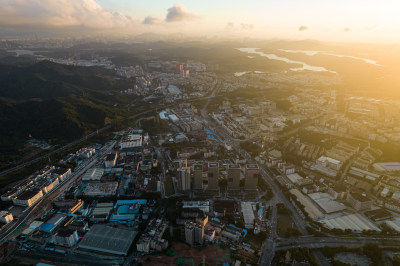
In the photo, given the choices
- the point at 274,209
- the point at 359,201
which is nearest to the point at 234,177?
the point at 274,209

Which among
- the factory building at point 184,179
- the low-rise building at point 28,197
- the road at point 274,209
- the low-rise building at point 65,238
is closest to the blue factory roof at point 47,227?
the low-rise building at point 65,238

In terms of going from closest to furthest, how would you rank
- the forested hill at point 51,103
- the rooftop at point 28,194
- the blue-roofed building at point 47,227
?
1. the blue-roofed building at point 47,227
2. the rooftop at point 28,194
3. the forested hill at point 51,103

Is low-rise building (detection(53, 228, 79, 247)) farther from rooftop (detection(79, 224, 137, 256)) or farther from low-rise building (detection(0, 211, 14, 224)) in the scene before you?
low-rise building (detection(0, 211, 14, 224))

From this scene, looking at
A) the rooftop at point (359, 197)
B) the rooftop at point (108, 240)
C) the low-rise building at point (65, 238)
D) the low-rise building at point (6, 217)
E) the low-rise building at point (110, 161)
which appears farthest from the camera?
the low-rise building at point (110, 161)

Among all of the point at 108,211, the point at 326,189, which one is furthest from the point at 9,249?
the point at 326,189

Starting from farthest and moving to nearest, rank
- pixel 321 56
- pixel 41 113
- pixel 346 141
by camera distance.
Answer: pixel 321 56
pixel 41 113
pixel 346 141

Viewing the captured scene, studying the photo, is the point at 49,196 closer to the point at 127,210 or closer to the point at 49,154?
the point at 127,210

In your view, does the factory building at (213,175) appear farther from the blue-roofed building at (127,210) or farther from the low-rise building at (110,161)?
the low-rise building at (110,161)

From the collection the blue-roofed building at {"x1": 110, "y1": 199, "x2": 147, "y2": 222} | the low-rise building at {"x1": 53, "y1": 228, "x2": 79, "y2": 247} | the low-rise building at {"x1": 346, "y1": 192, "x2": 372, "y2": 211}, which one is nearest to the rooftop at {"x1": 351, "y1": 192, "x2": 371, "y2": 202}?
the low-rise building at {"x1": 346, "y1": 192, "x2": 372, "y2": 211}

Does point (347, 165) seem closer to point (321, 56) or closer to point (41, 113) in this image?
point (41, 113)

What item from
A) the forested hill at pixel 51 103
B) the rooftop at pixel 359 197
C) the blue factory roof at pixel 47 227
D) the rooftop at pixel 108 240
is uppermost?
the forested hill at pixel 51 103

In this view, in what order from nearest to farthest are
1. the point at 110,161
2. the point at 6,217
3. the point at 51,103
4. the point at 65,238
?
the point at 65,238 < the point at 6,217 < the point at 110,161 < the point at 51,103
